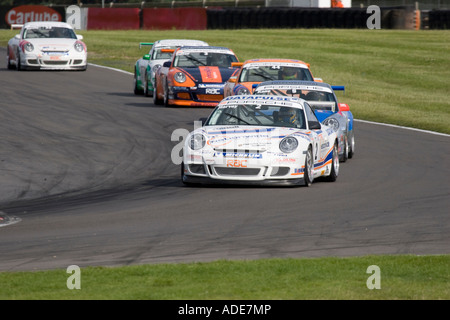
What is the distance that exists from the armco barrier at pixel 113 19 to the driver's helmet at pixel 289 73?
32.8 metres

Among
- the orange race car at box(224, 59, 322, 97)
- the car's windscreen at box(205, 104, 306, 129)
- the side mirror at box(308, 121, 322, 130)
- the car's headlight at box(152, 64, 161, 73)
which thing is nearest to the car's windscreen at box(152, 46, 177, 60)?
the car's headlight at box(152, 64, 161, 73)

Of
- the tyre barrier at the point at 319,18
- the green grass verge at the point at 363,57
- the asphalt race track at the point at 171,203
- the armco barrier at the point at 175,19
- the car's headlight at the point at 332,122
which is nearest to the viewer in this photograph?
the asphalt race track at the point at 171,203

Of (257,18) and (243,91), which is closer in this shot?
(243,91)

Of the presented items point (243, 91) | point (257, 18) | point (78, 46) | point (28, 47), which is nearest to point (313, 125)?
point (243, 91)

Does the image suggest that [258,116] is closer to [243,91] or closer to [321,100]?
[321,100]

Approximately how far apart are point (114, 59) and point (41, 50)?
8126mm

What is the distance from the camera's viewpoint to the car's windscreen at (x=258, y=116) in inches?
535

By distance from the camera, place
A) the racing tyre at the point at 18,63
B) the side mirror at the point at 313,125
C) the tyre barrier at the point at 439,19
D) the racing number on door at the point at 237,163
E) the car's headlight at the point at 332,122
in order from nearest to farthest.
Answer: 1. the racing number on door at the point at 237,163
2. the side mirror at the point at 313,125
3. the car's headlight at the point at 332,122
4. the racing tyre at the point at 18,63
5. the tyre barrier at the point at 439,19

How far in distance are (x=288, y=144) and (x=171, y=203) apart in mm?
1974

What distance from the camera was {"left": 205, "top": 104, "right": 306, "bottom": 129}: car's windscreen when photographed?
44.6ft

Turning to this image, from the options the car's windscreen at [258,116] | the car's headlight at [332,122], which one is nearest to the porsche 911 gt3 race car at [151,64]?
the car's headlight at [332,122]

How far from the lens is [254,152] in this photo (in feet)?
42.1

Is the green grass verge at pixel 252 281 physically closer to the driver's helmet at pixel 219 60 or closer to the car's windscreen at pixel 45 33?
the driver's helmet at pixel 219 60

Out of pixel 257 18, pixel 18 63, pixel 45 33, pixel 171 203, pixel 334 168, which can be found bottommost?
pixel 171 203
